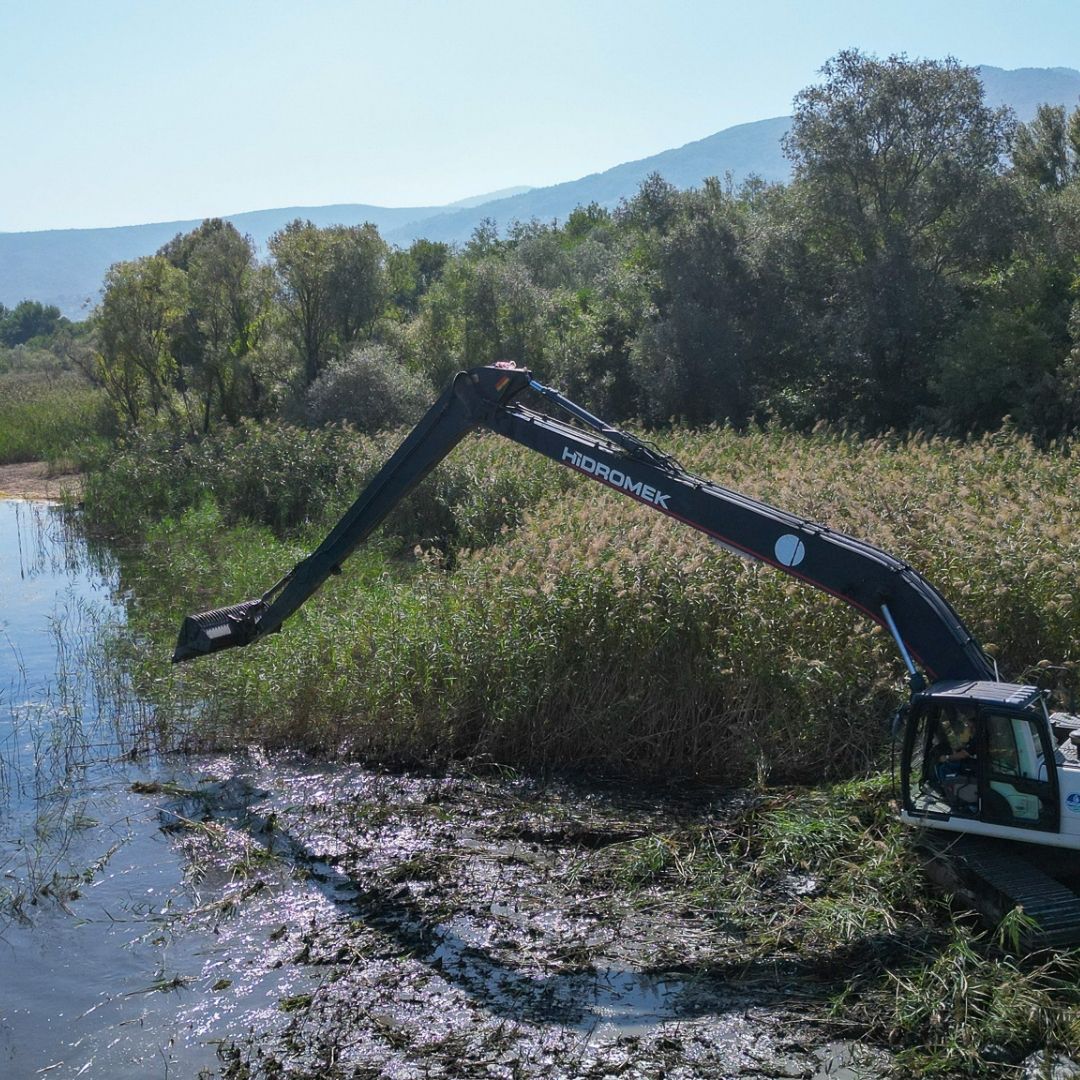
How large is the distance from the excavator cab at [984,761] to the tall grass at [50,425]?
28.3m

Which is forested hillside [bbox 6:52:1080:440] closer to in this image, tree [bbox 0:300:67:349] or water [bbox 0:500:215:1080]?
water [bbox 0:500:215:1080]

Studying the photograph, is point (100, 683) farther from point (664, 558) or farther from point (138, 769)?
point (664, 558)

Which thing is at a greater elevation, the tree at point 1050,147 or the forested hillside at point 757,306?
the tree at point 1050,147

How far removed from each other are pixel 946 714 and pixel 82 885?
252 inches

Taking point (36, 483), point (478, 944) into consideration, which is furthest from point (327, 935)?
point (36, 483)

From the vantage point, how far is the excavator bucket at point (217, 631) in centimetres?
1027

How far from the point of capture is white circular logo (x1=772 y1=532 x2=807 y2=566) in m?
7.78

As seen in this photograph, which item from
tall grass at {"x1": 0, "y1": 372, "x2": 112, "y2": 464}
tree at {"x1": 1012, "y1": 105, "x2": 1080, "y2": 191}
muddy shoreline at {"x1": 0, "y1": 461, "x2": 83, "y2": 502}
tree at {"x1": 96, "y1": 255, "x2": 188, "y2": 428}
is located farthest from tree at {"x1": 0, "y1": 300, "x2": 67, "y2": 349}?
tree at {"x1": 1012, "y1": 105, "x2": 1080, "y2": 191}

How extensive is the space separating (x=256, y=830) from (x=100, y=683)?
14.6ft

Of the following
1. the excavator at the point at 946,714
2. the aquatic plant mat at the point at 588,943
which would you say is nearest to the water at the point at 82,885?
the aquatic plant mat at the point at 588,943

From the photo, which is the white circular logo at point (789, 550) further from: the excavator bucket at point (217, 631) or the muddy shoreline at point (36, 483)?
the muddy shoreline at point (36, 483)

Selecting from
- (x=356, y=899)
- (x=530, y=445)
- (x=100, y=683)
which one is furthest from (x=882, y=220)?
(x=356, y=899)

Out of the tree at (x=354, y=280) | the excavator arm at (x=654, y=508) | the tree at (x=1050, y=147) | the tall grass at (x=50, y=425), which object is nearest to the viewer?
the excavator arm at (x=654, y=508)

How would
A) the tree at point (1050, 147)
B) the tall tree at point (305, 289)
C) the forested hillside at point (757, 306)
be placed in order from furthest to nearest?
the tree at point (1050, 147)
the tall tree at point (305, 289)
the forested hillside at point (757, 306)
